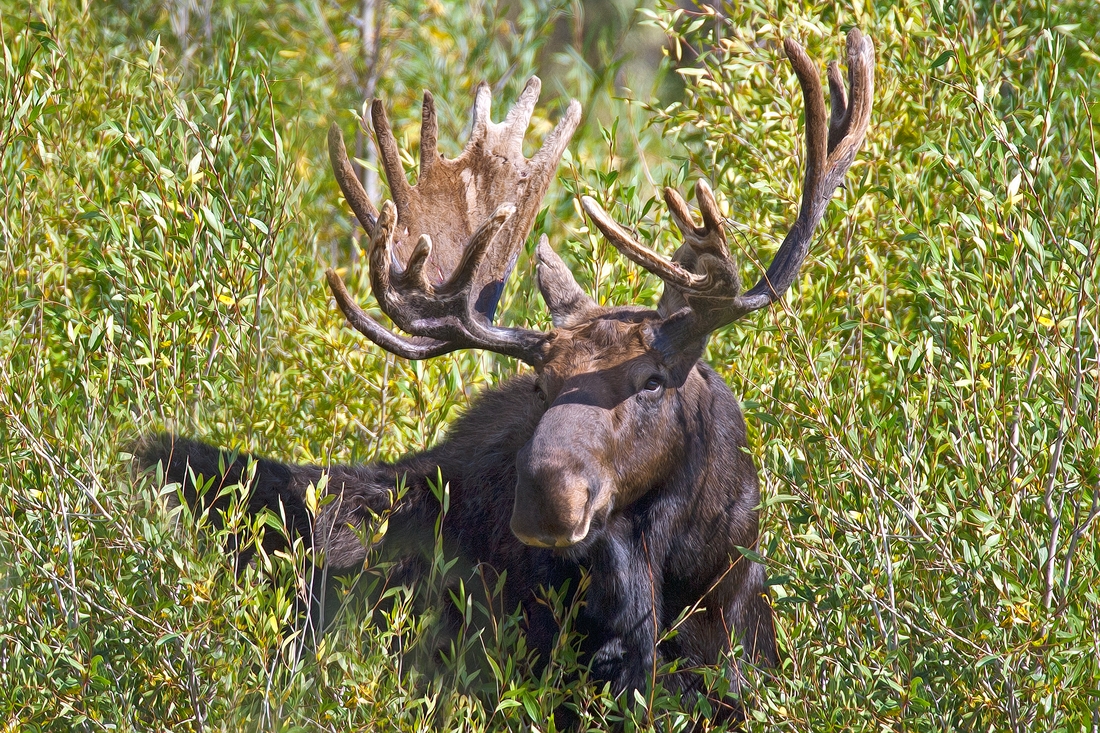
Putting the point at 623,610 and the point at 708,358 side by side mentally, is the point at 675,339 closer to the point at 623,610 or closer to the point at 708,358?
the point at 623,610

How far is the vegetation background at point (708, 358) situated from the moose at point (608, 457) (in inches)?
8.1

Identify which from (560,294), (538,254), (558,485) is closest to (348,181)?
(538,254)

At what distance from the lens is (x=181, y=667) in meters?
3.93

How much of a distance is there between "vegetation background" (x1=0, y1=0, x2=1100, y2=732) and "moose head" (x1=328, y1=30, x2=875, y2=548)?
29 centimetres

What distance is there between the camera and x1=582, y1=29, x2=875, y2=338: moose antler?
14.1 ft

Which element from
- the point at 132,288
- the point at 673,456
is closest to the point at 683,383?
the point at 673,456

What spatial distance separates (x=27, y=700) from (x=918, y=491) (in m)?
3.15

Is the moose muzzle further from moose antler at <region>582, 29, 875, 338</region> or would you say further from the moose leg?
moose antler at <region>582, 29, 875, 338</region>

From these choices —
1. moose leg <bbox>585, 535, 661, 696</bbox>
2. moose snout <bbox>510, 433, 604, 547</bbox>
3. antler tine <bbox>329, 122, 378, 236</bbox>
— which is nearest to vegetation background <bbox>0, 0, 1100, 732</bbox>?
moose leg <bbox>585, 535, 661, 696</bbox>

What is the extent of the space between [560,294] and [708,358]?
5.70 ft

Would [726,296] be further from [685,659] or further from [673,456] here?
[685,659]

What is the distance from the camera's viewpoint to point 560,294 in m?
5.09

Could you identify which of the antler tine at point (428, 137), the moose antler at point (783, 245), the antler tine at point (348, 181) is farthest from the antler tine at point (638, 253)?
the antler tine at point (428, 137)

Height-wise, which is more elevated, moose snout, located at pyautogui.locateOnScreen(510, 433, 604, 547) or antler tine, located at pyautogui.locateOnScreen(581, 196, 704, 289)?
antler tine, located at pyautogui.locateOnScreen(581, 196, 704, 289)
